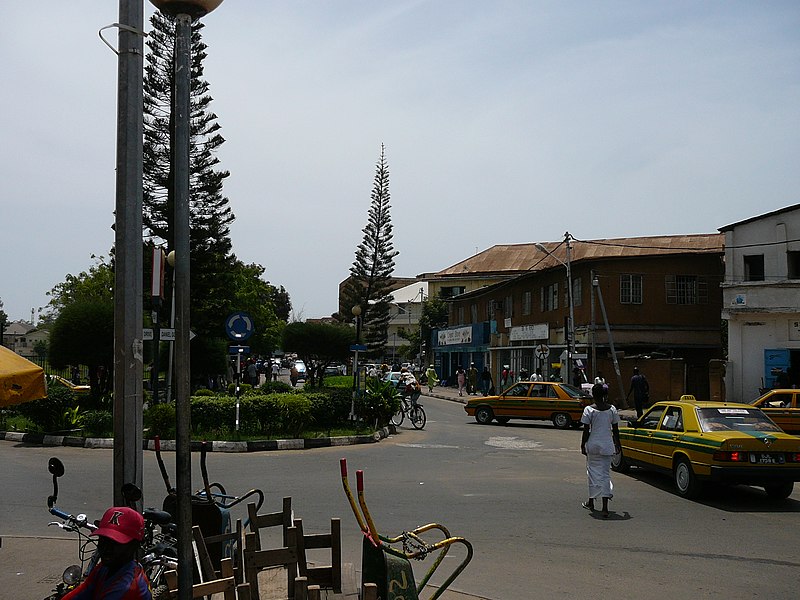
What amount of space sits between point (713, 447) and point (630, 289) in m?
26.2

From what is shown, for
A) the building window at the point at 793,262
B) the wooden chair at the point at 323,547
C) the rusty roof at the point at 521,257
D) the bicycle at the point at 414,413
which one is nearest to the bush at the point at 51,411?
the bicycle at the point at 414,413

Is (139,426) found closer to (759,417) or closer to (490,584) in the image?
(490,584)

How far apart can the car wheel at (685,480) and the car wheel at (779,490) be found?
1210mm

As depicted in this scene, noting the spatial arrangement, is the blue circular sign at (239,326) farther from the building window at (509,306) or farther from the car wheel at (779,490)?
the building window at (509,306)

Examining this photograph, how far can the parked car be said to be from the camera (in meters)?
24.7

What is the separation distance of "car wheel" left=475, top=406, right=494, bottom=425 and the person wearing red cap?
874 inches

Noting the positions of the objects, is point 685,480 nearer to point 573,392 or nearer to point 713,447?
point 713,447

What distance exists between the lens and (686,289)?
36875 mm

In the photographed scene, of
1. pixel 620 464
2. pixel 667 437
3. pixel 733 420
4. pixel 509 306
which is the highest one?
pixel 509 306

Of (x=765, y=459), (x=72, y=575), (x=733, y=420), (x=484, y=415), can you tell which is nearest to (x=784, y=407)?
(x=484, y=415)

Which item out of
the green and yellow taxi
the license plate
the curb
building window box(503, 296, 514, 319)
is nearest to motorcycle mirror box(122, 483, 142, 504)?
the green and yellow taxi

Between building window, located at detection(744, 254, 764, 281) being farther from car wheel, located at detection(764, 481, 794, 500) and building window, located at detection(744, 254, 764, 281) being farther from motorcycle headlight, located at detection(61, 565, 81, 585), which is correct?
motorcycle headlight, located at detection(61, 565, 81, 585)

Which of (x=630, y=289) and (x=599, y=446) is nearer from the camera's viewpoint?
(x=599, y=446)

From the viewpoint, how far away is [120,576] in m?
3.89
